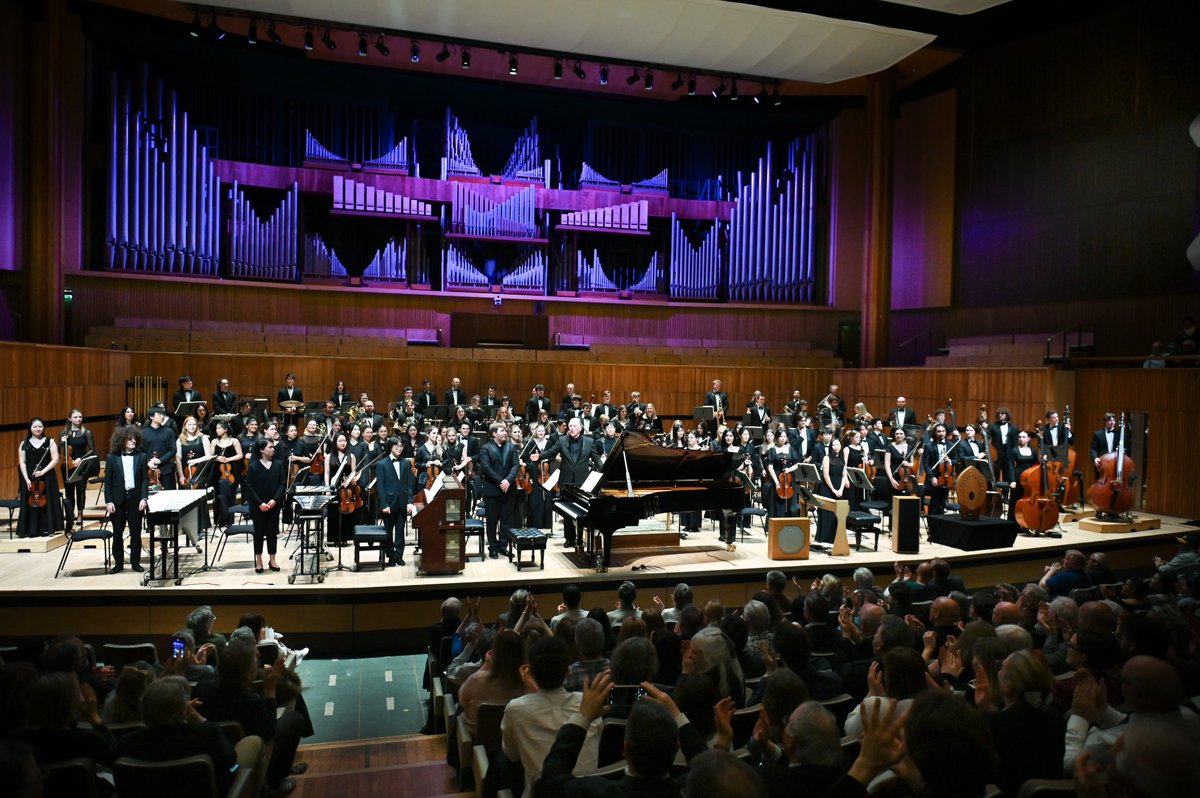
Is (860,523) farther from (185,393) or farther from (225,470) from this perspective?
(185,393)

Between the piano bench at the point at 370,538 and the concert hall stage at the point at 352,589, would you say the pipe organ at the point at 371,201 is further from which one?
the piano bench at the point at 370,538

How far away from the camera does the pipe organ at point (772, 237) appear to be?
66.2 feet

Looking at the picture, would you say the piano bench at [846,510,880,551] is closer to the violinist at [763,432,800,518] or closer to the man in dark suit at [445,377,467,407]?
the violinist at [763,432,800,518]

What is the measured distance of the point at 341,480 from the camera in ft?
30.9

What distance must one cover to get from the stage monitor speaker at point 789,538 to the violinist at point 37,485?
8.11m

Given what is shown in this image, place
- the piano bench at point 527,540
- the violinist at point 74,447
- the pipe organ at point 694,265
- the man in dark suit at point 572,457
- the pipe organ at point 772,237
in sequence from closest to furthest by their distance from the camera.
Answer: the piano bench at point 527,540, the violinist at point 74,447, the man in dark suit at point 572,457, the pipe organ at point 694,265, the pipe organ at point 772,237

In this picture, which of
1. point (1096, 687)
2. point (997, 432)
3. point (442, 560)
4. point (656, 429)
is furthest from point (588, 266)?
point (1096, 687)

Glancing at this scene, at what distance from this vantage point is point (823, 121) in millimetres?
20609

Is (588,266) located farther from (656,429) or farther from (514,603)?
(514,603)

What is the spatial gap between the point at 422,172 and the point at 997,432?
1310cm

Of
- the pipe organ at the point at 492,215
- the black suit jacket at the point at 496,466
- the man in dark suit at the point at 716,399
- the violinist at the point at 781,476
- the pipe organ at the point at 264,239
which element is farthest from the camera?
the pipe organ at the point at 492,215

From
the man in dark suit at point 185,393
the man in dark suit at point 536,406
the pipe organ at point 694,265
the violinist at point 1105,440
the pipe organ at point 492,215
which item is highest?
the pipe organ at point 492,215

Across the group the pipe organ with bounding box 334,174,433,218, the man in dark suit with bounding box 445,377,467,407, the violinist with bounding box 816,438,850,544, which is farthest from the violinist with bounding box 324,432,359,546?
the pipe organ with bounding box 334,174,433,218

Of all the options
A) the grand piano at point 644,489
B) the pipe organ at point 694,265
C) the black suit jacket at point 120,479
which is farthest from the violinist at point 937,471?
the black suit jacket at point 120,479
